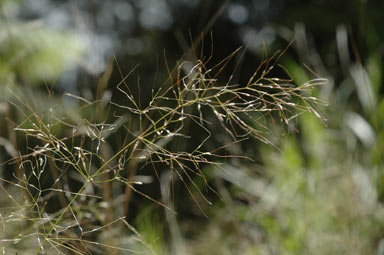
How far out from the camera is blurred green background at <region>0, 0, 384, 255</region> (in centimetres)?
97

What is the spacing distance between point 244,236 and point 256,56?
69.7 inches

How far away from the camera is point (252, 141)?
263 centimetres

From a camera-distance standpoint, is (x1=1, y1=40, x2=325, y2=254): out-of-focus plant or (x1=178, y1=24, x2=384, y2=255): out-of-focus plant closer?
(x1=1, y1=40, x2=325, y2=254): out-of-focus plant

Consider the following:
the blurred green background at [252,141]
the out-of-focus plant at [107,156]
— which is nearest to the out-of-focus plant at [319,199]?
the blurred green background at [252,141]

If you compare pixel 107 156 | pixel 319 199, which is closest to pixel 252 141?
pixel 319 199

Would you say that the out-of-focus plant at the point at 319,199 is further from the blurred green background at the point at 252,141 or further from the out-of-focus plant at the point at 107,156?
the out-of-focus plant at the point at 107,156

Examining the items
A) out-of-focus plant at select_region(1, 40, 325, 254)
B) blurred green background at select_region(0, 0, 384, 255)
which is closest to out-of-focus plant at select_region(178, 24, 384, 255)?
blurred green background at select_region(0, 0, 384, 255)

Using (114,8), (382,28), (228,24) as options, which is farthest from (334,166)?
(114,8)

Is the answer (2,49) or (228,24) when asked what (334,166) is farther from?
(228,24)

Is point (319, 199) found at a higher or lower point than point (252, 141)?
higher

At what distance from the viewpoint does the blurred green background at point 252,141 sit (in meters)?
0.97

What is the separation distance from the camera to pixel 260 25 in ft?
10.5

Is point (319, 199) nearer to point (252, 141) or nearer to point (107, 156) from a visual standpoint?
point (107, 156)

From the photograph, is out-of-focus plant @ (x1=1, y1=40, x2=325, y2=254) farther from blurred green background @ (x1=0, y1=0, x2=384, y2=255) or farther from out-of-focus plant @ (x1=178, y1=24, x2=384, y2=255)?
out-of-focus plant @ (x1=178, y1=24, x2=384, y2=255)
